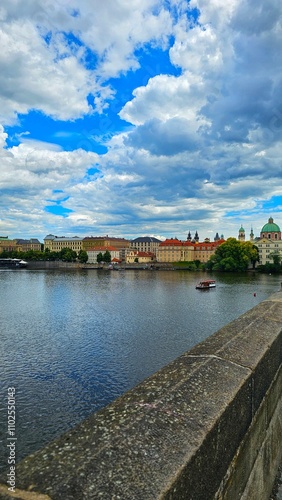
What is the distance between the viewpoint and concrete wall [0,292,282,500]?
1.79 m

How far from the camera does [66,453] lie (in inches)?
79.6

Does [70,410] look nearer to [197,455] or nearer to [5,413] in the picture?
[5,413]

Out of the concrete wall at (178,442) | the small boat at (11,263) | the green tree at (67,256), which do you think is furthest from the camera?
the green tree at (67,256)

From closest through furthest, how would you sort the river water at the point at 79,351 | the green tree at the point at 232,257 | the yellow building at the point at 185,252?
the river water at the point at 79,351
the green tree at the point at 232,257
the yellow building at the point at 185,252

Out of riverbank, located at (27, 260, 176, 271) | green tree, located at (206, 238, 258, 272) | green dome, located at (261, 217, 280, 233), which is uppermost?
green dome, located at (261, 217, 280, 233)

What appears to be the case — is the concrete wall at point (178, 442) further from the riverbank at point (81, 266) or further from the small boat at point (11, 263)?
the small boat at point (11, 263)

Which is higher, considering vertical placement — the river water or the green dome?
the green dome

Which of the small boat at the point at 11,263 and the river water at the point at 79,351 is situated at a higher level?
the small boat at the point at 11,263

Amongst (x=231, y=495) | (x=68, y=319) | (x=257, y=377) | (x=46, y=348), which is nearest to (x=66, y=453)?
(x=231, y=495)

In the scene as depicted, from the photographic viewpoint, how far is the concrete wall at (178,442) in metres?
1.79

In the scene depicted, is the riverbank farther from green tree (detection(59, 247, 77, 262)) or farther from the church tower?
the church tower

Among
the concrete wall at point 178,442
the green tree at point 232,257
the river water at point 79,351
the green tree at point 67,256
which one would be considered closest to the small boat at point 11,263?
the green tree at point 67,256

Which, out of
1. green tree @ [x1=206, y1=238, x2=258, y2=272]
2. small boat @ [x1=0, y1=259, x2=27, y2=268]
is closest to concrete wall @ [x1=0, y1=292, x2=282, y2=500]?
green tree @ [x1=206, y1=238, x2=258, y2=272]

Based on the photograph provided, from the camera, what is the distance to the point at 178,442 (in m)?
2.10
